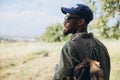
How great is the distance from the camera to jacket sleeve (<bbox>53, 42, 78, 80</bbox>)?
3908 mm

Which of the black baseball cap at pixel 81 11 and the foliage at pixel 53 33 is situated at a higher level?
the black baseball cap at pixel 81 11

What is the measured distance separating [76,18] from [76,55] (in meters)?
0.44

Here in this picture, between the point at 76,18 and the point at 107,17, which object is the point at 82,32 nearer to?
the point at 76,18

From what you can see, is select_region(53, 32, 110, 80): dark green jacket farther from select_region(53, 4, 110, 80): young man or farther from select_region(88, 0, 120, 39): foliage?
select_region(88, 0, 120, 39): foliage

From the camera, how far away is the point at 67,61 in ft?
12.9

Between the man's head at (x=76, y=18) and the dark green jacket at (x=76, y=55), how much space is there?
8 centimetres

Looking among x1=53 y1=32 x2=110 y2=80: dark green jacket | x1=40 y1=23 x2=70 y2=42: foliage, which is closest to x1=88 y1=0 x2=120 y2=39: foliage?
x1=53 y1=32 x2=110 y2=80: dark green jacket

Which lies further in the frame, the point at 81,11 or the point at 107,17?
the point at 107,17

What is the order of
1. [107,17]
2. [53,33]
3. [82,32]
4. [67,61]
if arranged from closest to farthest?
[67,61] → [82,32] → [107,17] → [53,33]

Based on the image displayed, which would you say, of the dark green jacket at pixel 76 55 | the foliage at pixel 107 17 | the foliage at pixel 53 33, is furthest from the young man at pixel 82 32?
the foliage at pixel 53 33

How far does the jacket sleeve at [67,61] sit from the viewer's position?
3.91 metres

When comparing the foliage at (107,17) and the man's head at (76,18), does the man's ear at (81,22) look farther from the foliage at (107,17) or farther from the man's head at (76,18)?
the foliage at (107,17)

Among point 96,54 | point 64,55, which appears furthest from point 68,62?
point 96,54

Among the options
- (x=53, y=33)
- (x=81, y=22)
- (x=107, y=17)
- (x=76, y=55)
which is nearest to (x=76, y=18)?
(x=81, y=22)
